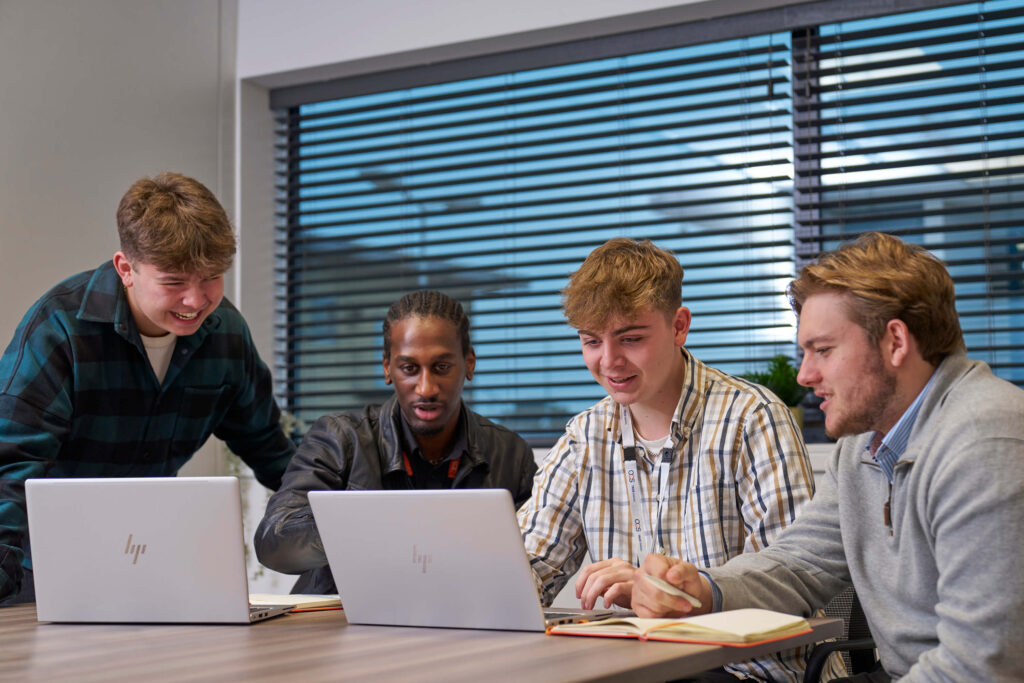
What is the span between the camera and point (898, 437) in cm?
161

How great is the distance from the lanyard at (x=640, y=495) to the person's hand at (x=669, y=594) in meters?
0.41

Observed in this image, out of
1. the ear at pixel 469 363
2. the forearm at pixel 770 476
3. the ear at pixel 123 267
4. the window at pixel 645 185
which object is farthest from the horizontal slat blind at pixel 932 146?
the ear at pixel 123 267

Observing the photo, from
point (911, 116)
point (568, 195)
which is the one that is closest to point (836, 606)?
point (911, 116)

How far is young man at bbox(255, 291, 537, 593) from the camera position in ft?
8.30

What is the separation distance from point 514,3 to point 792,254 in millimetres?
1280

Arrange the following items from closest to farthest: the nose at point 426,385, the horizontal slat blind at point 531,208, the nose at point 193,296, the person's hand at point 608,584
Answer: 1. the person's hand at point 608,584
2. the nose at point 193,296
3. the nose at point 426,385
4. the horizontal slat blind at point 531,208

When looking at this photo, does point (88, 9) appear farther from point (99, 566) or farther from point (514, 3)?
point (99, 566)

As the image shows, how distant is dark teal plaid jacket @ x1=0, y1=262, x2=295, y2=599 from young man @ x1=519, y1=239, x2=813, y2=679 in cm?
99

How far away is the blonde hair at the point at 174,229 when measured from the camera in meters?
2.33

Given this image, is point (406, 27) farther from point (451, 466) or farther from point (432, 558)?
point (432, 558)

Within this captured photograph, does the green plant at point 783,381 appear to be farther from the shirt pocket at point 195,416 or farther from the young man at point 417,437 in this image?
the shirt pocket at point 195,416

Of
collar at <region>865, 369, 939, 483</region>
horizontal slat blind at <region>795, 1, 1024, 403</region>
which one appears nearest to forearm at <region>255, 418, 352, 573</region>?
collar at <region>865, 369, 939, 483</region>

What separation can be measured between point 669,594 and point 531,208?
2.47 meters

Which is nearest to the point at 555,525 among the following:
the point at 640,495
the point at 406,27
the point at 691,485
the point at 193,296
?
the point at 640,495
